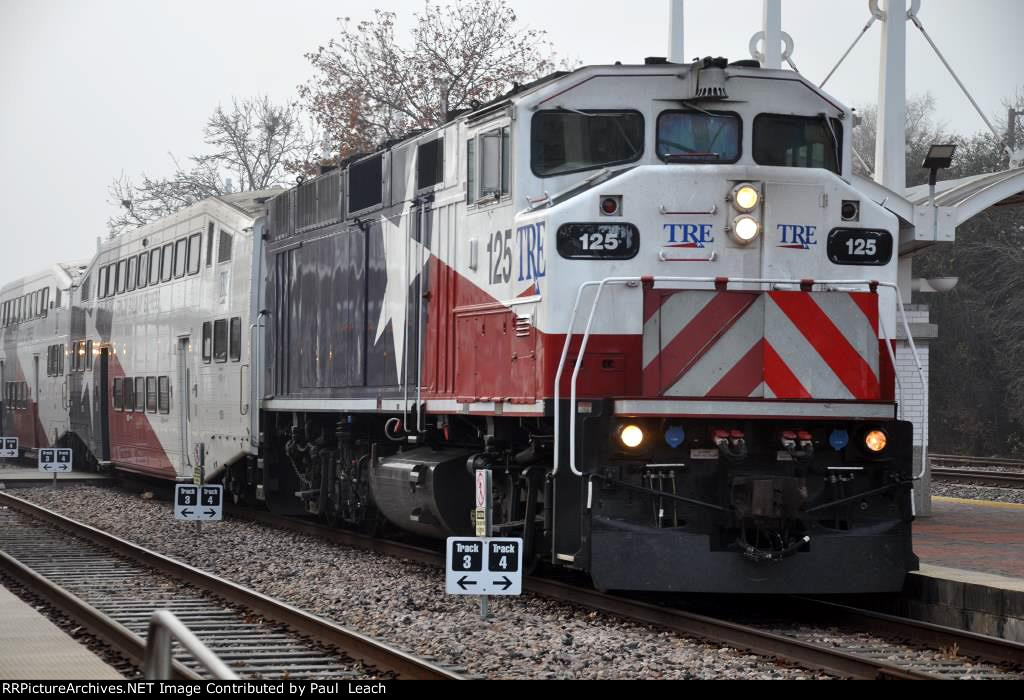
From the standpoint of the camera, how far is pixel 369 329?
50.3 ft

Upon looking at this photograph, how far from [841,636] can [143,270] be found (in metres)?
18.0

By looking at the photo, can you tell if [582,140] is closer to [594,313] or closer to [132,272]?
[594,313]

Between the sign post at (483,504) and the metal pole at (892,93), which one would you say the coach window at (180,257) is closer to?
the metal pole at (892,93)

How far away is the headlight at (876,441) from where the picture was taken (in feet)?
35.8

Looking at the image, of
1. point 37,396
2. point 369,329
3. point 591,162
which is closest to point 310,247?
point 369,329

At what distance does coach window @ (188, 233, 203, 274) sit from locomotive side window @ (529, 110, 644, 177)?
11.6m

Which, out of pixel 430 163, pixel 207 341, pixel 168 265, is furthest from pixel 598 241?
pixel 168 265

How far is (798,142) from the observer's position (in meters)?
11.7

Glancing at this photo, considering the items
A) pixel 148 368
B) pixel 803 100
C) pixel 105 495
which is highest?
pixel 803 100

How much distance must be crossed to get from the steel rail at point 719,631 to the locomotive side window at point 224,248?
23.4 feet

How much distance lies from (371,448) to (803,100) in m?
6.40

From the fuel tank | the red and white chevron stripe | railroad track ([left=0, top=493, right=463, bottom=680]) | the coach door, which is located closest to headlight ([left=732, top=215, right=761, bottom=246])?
the red and white chevron stripe

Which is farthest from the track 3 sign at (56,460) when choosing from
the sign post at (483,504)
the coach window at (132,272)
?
the sign post at (483,504)
